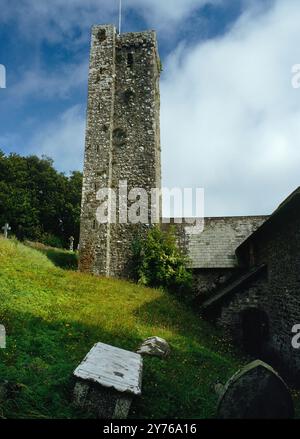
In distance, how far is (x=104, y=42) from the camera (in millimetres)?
23594

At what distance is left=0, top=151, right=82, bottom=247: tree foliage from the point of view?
3578 cm

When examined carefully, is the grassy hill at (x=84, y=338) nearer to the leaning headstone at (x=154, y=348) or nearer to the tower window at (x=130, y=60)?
the leaning headstone at (x=154, y=348)

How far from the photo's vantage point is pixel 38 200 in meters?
39.5

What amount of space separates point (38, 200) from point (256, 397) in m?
36.5

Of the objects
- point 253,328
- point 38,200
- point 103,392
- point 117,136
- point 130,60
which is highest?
point 130,60

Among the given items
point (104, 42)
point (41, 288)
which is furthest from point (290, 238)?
point (104, 42)

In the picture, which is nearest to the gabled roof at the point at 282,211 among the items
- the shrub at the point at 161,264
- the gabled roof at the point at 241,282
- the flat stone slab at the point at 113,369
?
the gabled roof at the point at 241,282

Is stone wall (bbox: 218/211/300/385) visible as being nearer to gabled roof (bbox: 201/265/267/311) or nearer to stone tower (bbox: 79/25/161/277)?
gabled roof (bbox: 201/265/267/311)

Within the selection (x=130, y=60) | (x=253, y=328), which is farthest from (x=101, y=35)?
(x=253, y=328)

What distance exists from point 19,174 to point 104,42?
1964 cm

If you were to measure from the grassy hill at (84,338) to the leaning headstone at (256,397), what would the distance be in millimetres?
878

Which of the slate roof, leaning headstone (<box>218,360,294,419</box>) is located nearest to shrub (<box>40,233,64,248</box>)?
the slate roof

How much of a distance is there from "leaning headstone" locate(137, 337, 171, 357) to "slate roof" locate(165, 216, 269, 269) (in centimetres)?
1016

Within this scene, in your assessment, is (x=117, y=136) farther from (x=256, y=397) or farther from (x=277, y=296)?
(x=256, y=397)
